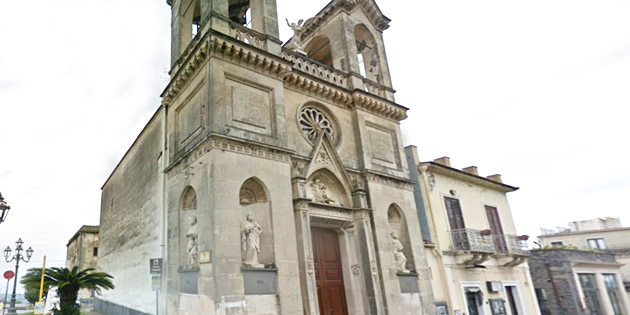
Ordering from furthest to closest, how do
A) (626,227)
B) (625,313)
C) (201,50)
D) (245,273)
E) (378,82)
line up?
(626,227) → (625,313) → (378,82) → (201,50) → (245,273)

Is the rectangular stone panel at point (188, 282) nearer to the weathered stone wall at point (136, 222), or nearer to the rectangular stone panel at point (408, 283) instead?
the weathered stone wall at point (136, 222)

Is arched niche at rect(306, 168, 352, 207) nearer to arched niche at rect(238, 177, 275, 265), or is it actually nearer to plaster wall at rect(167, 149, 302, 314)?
plaster wall at rect(167, 149, 302, 314)

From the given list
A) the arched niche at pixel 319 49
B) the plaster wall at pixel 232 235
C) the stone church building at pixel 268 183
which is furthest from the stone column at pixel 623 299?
the plaster wall at pixel 232 235

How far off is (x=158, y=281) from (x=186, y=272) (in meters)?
2.13

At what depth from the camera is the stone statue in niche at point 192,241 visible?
10.6 meters

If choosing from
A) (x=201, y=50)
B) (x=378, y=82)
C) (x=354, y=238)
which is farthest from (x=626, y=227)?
(x=201, y=50)

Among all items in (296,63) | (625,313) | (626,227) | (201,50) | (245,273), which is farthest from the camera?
(626,227)

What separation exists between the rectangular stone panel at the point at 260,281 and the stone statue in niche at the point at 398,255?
205 inches

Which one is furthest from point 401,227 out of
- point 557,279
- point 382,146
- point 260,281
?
point 557,279

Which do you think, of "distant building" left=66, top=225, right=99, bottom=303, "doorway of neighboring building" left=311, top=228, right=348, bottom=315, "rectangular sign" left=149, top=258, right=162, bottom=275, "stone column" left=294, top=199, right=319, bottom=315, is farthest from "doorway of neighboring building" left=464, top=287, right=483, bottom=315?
"distant building" left=66, top=225, right=99, bottom=303

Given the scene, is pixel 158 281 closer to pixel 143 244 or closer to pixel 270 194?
pixel 143 244

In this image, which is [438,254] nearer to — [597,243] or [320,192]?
[320,192]

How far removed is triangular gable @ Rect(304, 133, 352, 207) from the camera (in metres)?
13.3

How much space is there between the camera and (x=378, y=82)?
57.6 ft
